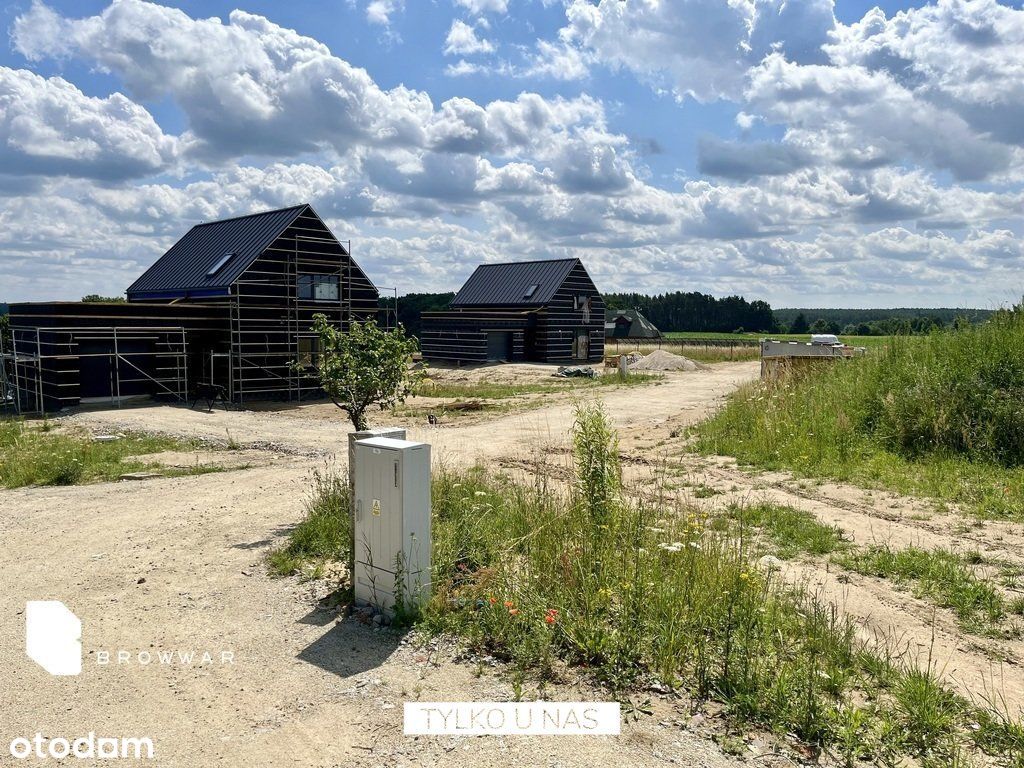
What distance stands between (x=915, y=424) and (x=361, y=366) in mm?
9895

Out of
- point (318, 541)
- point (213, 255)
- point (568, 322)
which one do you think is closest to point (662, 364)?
point (568, 322)

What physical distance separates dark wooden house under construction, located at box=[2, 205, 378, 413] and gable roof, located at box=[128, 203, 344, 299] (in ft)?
0.23

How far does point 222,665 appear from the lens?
5695 millimetres

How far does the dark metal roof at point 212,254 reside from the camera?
28.6m

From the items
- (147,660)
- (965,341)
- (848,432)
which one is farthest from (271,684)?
(965,341)

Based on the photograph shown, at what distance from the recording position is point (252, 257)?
28078mm

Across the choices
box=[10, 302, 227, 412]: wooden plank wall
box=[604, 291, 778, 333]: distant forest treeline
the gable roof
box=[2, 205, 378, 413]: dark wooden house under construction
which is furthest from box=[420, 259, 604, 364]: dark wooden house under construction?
box=[604, 291, 778, 333]: distant forest treeline

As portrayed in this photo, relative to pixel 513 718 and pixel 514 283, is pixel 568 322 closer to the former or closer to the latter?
pixel 514 283

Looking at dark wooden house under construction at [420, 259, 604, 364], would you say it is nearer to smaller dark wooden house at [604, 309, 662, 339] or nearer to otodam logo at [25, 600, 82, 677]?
smaller dark wooden house at [604, 309, 662, 339]

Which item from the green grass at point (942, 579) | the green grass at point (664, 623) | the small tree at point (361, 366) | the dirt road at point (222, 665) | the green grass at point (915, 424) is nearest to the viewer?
the dirt road at point (222, 665)

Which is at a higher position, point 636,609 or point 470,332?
point 470,332

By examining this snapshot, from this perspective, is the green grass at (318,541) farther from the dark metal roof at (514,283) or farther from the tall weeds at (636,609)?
the dark metal roof at (514,283)

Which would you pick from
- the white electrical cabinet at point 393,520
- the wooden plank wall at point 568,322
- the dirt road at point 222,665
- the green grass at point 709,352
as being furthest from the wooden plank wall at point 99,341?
Result: the green grass at point 709,352

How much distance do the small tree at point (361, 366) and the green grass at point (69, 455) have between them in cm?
543
